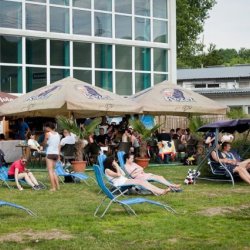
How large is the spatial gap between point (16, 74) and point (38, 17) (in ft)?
8.57

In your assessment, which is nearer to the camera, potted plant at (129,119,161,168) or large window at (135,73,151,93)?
potted plant at (129,119,161,168)

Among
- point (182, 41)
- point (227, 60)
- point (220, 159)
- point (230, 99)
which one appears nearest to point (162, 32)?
point (220, 159)

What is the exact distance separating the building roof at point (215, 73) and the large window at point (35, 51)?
109 ft

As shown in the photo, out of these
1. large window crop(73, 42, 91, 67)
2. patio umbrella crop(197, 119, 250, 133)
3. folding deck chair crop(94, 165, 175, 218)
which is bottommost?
folding deck chair crop(94, 165, 175, 218)

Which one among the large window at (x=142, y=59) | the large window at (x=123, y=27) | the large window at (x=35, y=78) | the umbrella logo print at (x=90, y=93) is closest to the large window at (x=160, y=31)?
the large window at (x=142, y=59)

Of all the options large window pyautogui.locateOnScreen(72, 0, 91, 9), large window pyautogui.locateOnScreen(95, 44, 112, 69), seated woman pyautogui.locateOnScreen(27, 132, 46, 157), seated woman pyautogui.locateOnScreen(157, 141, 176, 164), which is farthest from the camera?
large window pyautogui.locateOnScreen(95, 44, 112, 69)

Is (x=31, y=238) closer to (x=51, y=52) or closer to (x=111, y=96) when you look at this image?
(x=111, y=96)

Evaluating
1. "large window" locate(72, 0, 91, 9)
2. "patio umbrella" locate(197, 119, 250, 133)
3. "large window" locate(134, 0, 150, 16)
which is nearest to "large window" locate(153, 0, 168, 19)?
"large window" locate(134, 0, 150, 16)

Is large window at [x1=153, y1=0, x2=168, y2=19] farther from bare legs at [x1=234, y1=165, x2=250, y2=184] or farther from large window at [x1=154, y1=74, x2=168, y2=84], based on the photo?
bare legs at [x1=234, y1=165, x2=250, y2=184]

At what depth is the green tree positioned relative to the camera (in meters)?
61.2

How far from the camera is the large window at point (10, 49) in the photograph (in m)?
26.7

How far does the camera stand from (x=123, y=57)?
3012 centimetres

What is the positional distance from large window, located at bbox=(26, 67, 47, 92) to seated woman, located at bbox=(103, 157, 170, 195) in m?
14.8

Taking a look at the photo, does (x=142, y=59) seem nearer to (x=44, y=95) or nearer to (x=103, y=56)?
(x=103, y=56)
